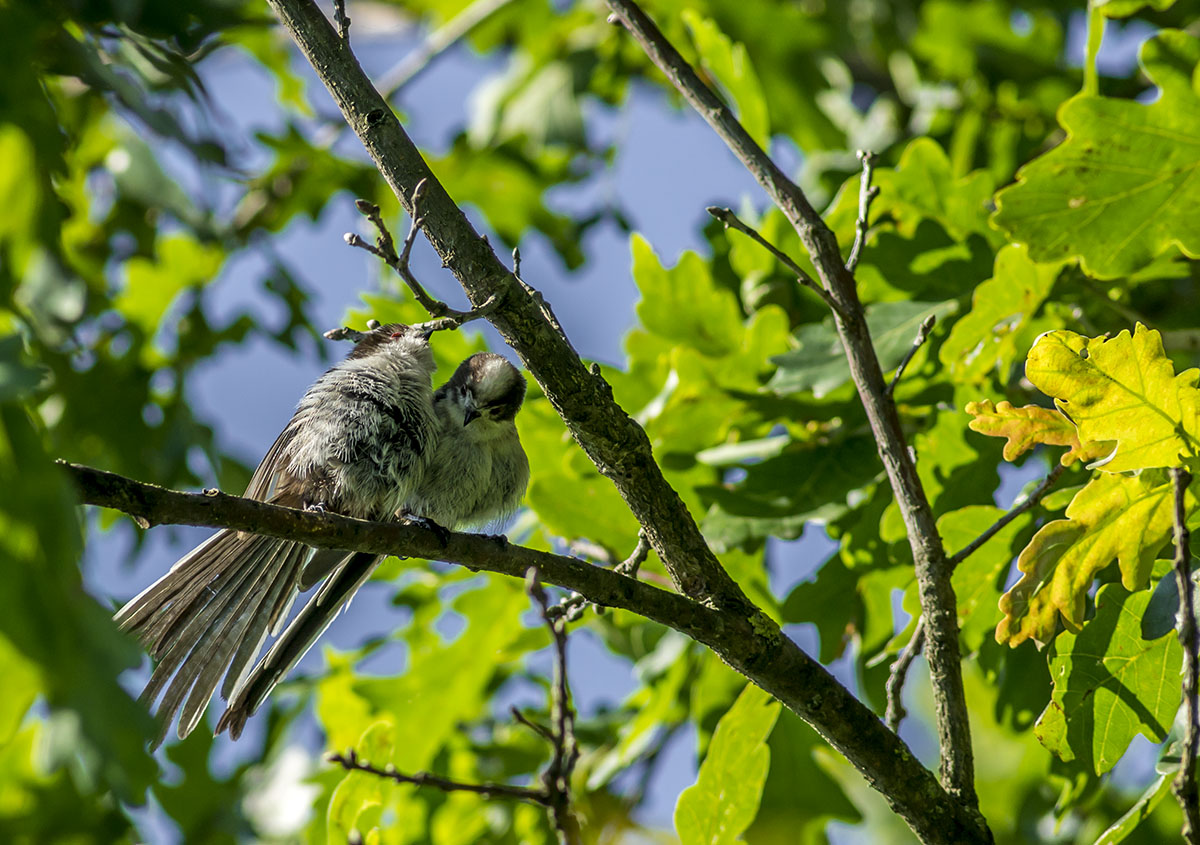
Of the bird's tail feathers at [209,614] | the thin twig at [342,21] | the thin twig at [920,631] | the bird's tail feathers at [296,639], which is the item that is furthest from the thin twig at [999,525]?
the bird's tail feathers at [209,614]

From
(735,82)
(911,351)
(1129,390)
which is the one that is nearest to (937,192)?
(735,82)

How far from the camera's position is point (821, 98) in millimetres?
4781

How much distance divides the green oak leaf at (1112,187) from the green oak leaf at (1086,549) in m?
0.69

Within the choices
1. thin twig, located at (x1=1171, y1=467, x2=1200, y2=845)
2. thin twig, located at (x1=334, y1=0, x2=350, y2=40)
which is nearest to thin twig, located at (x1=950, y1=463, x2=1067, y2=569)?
thin twig, located at (x1=1171, y1=467, x2=1200, y2=845)

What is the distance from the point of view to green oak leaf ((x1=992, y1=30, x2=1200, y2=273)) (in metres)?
2.33

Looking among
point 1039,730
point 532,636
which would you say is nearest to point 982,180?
point 1039,730

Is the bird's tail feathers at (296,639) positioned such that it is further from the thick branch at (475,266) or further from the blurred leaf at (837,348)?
the blurred leaf at (837,348)

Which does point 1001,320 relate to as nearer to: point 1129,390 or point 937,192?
point 937,192

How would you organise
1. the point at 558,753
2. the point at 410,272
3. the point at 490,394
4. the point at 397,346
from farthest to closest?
the point at 397,346 < the point at 490,394 < the point at 410,272 < the point at 558,753

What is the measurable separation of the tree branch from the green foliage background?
173 mm

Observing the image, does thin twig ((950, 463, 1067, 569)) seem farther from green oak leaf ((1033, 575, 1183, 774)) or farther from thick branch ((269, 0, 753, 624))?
thick branch ((269, 0, 753, 624))

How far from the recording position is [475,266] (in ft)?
5.94

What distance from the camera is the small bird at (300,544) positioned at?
7.73 ft

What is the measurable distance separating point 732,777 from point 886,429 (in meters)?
0.79
